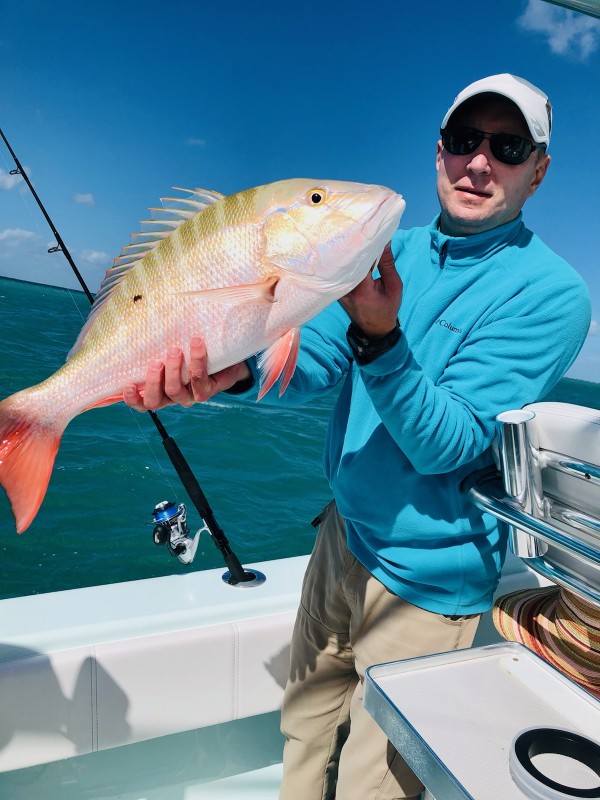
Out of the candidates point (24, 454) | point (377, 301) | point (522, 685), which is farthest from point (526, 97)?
point (24, 454)

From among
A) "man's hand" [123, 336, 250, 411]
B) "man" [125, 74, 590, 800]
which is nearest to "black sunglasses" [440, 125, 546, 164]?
"man" [125, 74, 590, 800]

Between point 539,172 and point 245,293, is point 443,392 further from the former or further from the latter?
point 539,172

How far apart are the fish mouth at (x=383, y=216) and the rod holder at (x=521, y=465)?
495 mm

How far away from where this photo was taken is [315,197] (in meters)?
1.49

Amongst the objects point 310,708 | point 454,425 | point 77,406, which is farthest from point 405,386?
point 310,708

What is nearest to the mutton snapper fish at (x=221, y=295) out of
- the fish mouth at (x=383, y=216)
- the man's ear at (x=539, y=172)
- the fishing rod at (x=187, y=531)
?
the fish mouth at (x=383, y=216)

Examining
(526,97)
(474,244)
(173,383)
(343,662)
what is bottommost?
(343,662)

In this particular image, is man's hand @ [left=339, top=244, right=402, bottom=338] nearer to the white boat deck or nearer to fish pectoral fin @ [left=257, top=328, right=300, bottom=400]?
fish pectoral fin @ [left=257, top=328, right=300, bottom=400]

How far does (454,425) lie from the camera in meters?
1.46

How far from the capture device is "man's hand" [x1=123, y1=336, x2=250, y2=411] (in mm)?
1504

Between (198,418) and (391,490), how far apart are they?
26.8 ft

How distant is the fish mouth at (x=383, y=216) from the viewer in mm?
1342

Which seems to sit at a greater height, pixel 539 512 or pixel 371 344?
pixel 371 344

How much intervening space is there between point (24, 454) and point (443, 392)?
106cm
